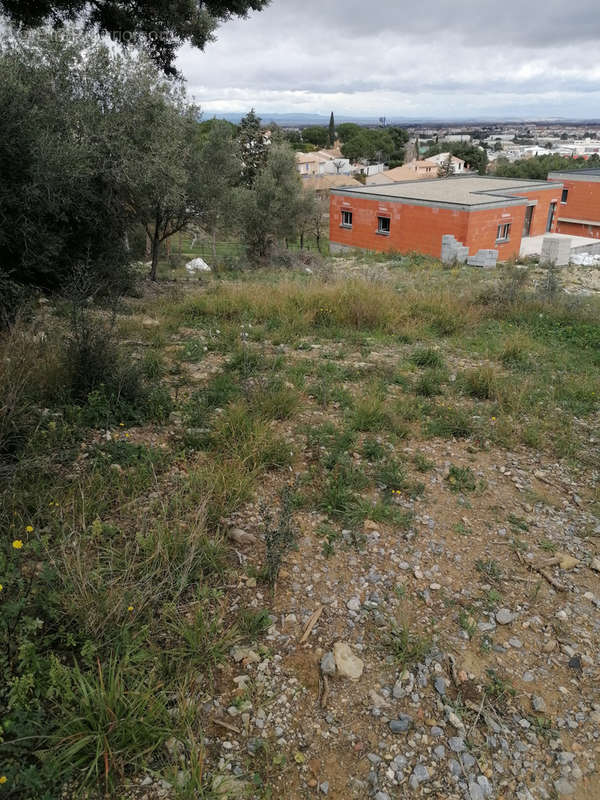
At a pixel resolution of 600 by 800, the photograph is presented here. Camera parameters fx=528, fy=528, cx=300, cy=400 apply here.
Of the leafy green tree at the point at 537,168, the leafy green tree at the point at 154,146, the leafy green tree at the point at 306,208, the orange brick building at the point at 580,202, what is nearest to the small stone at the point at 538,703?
the leafy green tree at the point at 154,146

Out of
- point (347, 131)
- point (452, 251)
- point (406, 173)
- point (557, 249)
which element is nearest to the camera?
point (557, 249)

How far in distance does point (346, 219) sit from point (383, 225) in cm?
291

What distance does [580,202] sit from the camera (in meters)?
37.2

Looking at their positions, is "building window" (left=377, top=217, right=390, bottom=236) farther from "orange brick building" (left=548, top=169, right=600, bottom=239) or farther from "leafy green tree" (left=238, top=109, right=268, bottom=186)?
"leafy green tree" (left=238, top=109, right=268, bottom=186)

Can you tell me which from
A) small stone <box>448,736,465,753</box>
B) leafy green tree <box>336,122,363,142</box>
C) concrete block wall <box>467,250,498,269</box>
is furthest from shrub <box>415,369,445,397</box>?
leafy green tree <box>336,122,363,142</box>

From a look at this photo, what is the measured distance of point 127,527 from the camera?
333 cm

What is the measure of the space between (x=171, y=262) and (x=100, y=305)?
50.5ft

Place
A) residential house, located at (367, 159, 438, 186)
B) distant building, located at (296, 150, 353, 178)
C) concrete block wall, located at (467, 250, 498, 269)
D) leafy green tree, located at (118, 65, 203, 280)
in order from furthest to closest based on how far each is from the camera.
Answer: distant building, located at (296, 150, 353, 178)
residential house, located at (367, 159, 438, 186)
concrete block wall, located at (467, 250, 498, 269)
leafy green tree, located at (118, 65, 203, 280)

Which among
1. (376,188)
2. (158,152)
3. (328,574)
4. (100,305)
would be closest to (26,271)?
(100,305)

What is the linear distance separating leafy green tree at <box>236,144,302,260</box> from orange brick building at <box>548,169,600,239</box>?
68.1 ft

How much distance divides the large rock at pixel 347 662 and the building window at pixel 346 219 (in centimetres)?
2920

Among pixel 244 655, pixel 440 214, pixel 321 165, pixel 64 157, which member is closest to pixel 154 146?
pixel 64 157

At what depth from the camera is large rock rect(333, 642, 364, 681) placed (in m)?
2.63

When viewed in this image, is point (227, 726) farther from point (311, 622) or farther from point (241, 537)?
point (241, 537)
